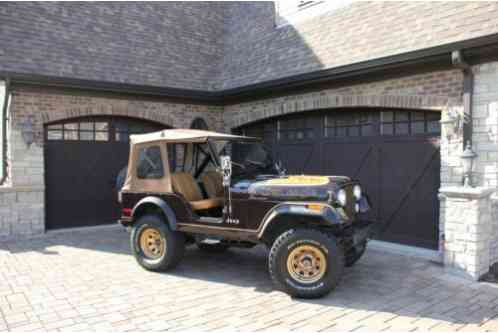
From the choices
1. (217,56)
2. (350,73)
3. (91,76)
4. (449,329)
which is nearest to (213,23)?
(217,56)

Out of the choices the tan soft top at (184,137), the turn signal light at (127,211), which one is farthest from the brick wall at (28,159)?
the tan soft top at (184,137)

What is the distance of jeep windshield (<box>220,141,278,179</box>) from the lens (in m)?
5.66

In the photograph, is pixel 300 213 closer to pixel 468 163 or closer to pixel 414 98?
pixel 468 163

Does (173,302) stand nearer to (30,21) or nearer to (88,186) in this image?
(88,186)

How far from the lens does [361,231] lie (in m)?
4.96

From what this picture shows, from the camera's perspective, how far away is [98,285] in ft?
16.8

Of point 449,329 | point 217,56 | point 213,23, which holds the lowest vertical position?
point 449,329

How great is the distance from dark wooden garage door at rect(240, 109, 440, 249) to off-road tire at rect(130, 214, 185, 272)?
147 inches

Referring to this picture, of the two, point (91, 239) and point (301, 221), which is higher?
point (301, 221)

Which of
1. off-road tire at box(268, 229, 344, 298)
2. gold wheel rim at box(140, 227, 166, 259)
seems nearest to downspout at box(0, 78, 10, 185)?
gold wheel rim at box(140, 227, 166, 259)

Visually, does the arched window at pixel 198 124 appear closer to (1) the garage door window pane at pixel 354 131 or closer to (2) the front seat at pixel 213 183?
(1) the garage door window pane at pixel 354 131

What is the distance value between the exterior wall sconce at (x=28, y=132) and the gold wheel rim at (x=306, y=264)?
612cm

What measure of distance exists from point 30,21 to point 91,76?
A: 1.67m

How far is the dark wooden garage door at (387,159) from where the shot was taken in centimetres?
666
